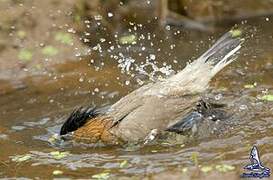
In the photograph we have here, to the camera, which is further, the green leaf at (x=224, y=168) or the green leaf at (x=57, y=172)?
the green leaf at (x=57, y=172)

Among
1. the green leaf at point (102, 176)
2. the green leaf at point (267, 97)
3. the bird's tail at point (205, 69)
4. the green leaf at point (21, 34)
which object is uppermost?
the green leaf at point (21, 34)

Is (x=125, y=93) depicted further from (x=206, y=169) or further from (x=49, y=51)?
(x=206, y=169)

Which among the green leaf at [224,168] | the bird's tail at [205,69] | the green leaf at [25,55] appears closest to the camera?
the green leaf at [224,168]

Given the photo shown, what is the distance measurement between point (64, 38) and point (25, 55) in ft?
1.86

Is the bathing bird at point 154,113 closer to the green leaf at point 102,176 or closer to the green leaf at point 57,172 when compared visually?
the green leaf at point 57,172

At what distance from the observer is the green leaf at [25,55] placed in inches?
316

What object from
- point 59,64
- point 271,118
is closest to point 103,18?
point 59,64

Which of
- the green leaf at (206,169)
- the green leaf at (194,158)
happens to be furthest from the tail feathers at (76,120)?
the green leaf at (206,169)

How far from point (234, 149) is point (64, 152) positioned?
1443 mm

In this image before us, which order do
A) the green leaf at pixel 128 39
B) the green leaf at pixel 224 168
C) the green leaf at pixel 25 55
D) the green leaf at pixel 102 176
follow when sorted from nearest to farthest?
the green leaf at pixel 224 168 < the green leaf at pixel 102 176 < the green leaf at pixel 25 55 < the green leaf at pixel 128 39

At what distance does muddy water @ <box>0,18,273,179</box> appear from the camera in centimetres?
517

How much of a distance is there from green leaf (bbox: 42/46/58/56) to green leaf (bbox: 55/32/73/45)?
153mm

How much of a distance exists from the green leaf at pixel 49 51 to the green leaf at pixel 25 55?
0.18m

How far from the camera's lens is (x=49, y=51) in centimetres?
816
